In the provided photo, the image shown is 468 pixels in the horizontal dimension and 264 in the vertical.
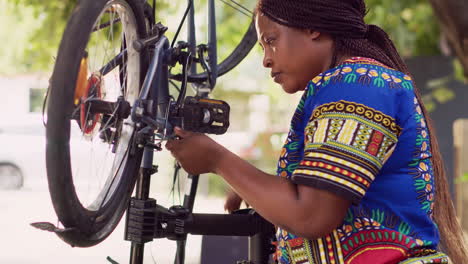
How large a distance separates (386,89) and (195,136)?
0.46 m

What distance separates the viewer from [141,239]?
75.2 inches

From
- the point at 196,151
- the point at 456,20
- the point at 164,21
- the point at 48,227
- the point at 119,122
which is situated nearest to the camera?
the point at 48,227

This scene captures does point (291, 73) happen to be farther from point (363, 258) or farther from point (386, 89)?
point (363, 258)

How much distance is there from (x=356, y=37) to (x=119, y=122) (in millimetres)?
646

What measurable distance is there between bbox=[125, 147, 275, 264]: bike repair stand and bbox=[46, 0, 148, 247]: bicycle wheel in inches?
1.7

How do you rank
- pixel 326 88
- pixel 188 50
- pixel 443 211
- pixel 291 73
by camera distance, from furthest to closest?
pixel 188 50
pixel 443 211
pixel 291 73
pixel 326 88

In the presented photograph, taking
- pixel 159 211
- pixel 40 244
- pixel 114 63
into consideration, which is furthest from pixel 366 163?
pixel 40 244

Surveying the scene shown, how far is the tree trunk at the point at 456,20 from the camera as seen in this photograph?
4777mm

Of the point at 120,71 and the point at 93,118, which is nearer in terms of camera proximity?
the point at 93,118

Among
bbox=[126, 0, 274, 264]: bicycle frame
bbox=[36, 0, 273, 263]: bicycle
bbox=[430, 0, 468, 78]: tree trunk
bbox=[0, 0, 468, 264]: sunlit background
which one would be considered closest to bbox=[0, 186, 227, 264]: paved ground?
bbox=[0, 0, 468, 264]: sunlit background

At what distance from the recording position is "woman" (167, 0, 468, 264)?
64.0 inches

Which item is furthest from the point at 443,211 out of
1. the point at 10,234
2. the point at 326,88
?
the point at 10,234

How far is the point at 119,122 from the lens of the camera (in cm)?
192

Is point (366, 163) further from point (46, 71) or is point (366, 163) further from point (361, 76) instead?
point (46, 71)
